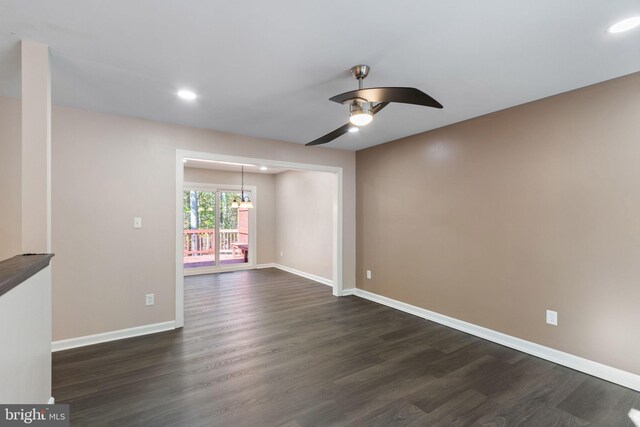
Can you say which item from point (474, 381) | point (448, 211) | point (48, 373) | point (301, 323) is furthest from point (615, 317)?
point (48, 373)

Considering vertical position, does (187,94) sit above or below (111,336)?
above

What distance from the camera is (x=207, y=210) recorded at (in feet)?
23.9

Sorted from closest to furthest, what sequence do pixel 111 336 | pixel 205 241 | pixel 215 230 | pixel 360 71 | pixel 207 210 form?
1. pixel 360 71
2. pixel 111 336
3. pixel 215 230
4. pixel 207 210
5. pixel 205 241

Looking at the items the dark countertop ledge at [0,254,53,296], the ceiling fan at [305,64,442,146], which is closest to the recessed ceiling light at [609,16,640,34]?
the ceiling fan at [305,64,442,146]

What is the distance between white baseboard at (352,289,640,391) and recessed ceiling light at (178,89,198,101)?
12.3ft

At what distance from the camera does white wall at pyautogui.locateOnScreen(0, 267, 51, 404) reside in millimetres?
1262

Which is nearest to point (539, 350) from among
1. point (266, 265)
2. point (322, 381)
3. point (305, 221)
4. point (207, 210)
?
point (322, 381)

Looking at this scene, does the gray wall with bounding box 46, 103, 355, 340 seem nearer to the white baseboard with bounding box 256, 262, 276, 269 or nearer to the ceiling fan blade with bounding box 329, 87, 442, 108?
the ceiling fan blade with bounding box 329, 87, 442, 108

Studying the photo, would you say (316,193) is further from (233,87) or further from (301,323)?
(233,87)

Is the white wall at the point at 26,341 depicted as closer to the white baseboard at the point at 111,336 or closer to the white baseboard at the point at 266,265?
the white baseboard at the point at 111,336

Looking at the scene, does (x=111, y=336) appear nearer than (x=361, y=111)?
No

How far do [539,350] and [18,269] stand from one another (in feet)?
13.2

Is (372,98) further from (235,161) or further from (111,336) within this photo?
(111,336)

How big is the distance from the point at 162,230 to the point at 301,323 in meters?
2.06
